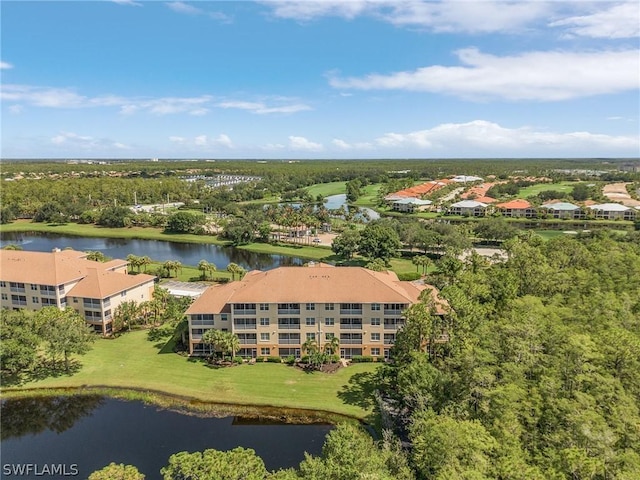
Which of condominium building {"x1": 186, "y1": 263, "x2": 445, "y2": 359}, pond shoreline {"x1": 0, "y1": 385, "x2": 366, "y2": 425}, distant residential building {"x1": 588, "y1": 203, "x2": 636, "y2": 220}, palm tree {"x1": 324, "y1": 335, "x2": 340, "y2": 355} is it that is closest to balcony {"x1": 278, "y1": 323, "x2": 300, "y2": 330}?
condominium building {"x1": 186, "y1": 263, "x2": 445, "y2": 359}

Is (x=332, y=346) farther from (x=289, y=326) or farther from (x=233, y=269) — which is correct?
(x=233, y=269)

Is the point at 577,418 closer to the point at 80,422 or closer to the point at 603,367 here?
the point at 603,367

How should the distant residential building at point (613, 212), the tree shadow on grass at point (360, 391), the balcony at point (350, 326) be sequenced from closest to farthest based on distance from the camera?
the tree shadow on grass at point (360, 391) < the balcony at point (350, 326) < the distant residential building at point (613, 212)

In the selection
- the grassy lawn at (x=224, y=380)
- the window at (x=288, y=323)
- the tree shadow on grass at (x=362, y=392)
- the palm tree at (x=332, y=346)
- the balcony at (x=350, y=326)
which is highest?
the window at (x=288, y=323)

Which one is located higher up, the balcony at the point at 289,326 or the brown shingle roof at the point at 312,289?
the brown shingle roof at the point at 312,289

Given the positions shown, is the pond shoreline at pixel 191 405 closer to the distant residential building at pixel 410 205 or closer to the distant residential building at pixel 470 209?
the distant residential building at pixel 470 209

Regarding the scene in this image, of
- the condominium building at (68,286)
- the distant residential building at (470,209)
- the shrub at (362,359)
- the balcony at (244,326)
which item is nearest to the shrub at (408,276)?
the shrub at (362,359)

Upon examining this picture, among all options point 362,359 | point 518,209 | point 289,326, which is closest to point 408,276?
point 362,359
